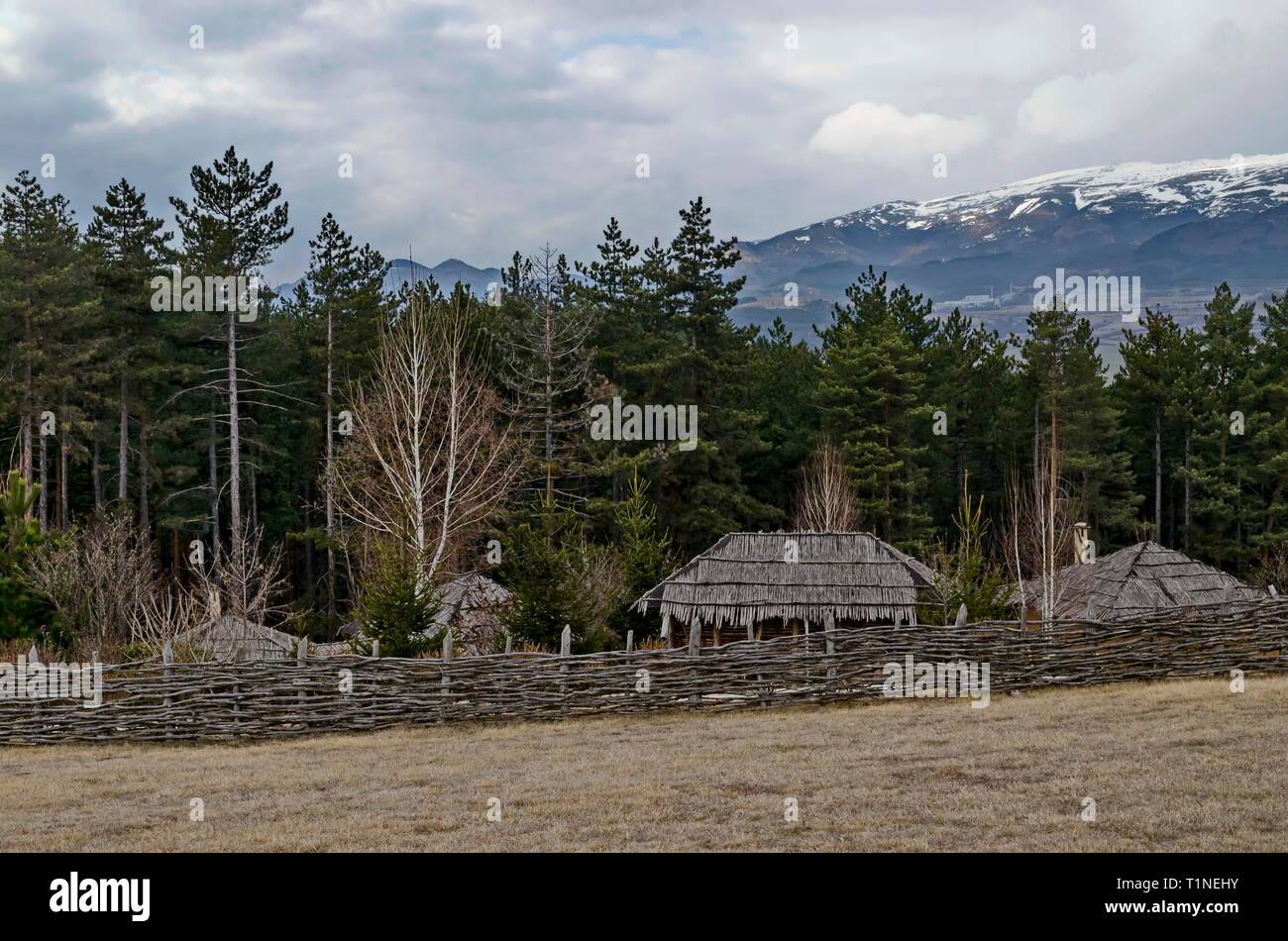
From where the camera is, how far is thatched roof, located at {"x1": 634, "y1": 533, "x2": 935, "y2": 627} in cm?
2155

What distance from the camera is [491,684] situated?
13.8 m

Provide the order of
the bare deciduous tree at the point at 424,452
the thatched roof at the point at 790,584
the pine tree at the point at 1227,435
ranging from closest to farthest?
the thatched roof at the point at 790,584
the bare deciduous tree at the point at 424,452
the pine tree at the point at 1227,435

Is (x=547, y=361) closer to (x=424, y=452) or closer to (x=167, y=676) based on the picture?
(x=424, y=452)

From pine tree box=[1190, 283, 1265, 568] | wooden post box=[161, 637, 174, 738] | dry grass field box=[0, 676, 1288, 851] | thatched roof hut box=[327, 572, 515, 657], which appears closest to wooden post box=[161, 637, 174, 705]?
wooden post box=[161, 637, 174, 738]

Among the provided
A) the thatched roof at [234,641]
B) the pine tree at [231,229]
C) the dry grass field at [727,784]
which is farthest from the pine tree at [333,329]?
the dry grass field at [727,784]

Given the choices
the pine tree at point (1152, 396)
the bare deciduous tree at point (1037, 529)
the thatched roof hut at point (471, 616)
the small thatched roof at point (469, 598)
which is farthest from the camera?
the pine tree at point (1152, 396)

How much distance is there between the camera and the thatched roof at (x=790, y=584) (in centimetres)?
2155

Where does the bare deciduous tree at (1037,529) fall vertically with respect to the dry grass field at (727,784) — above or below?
above

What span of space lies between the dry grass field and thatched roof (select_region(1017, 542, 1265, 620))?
1050 centimetres

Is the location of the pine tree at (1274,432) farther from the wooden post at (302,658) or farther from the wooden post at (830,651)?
the wooden post at (302,658)

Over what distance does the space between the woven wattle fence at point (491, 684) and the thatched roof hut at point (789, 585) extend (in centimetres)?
628

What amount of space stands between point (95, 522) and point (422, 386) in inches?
505

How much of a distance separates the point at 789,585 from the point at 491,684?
31.1ft
